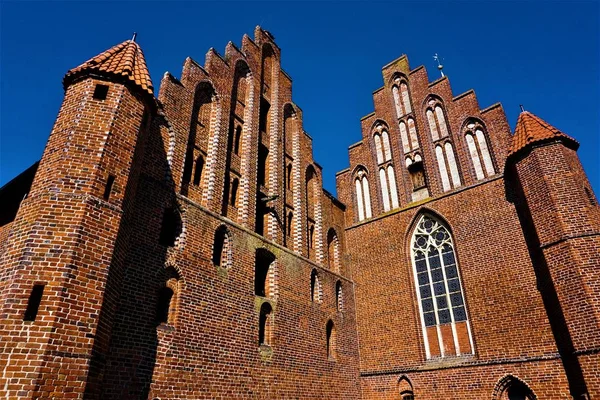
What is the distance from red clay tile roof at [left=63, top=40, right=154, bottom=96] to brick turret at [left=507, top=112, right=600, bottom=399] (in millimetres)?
10778

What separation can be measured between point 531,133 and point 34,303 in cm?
1317

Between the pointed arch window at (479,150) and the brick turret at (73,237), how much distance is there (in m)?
11.4

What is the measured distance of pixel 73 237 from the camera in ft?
21.3

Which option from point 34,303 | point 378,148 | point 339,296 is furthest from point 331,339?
point 34,303

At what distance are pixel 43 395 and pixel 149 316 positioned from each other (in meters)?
2.68

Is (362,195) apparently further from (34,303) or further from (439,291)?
(34,303)

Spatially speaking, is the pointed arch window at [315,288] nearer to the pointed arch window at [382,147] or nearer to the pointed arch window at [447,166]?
the pointed arch window at [447,166]

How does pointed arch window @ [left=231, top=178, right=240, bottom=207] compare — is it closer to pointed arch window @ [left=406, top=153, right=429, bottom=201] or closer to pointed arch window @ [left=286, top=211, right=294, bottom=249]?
pointed arch window @ [left=286, top=211, right=294, bottom=249]

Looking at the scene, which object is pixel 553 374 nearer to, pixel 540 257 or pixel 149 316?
pixel 540 257

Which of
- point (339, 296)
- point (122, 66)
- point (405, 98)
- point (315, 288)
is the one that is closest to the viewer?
point (122, 66)

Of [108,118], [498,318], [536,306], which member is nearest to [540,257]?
[536,306]

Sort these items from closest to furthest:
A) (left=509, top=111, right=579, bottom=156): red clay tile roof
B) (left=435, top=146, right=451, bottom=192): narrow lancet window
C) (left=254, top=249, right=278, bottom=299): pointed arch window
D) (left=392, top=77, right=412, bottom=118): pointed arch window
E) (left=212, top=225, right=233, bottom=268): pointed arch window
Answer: (left=212, top=225, right=233, bottom=268): pointed arch window
(left=509, top=111, right=579, bottom=156): red clay tile roof
(left=254, top=249, right=278, bottom=299): pointed arch window
(left=435, top=146, right=451, bottom=192): narrow lancet window
(left=392, top=77, right=412, bottom=118): pointed arch window

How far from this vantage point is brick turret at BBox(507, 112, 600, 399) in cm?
934

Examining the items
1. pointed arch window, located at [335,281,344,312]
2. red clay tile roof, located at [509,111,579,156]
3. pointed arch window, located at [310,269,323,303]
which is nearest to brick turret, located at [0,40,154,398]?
pointed arch window, located at [310,269,323,303]
